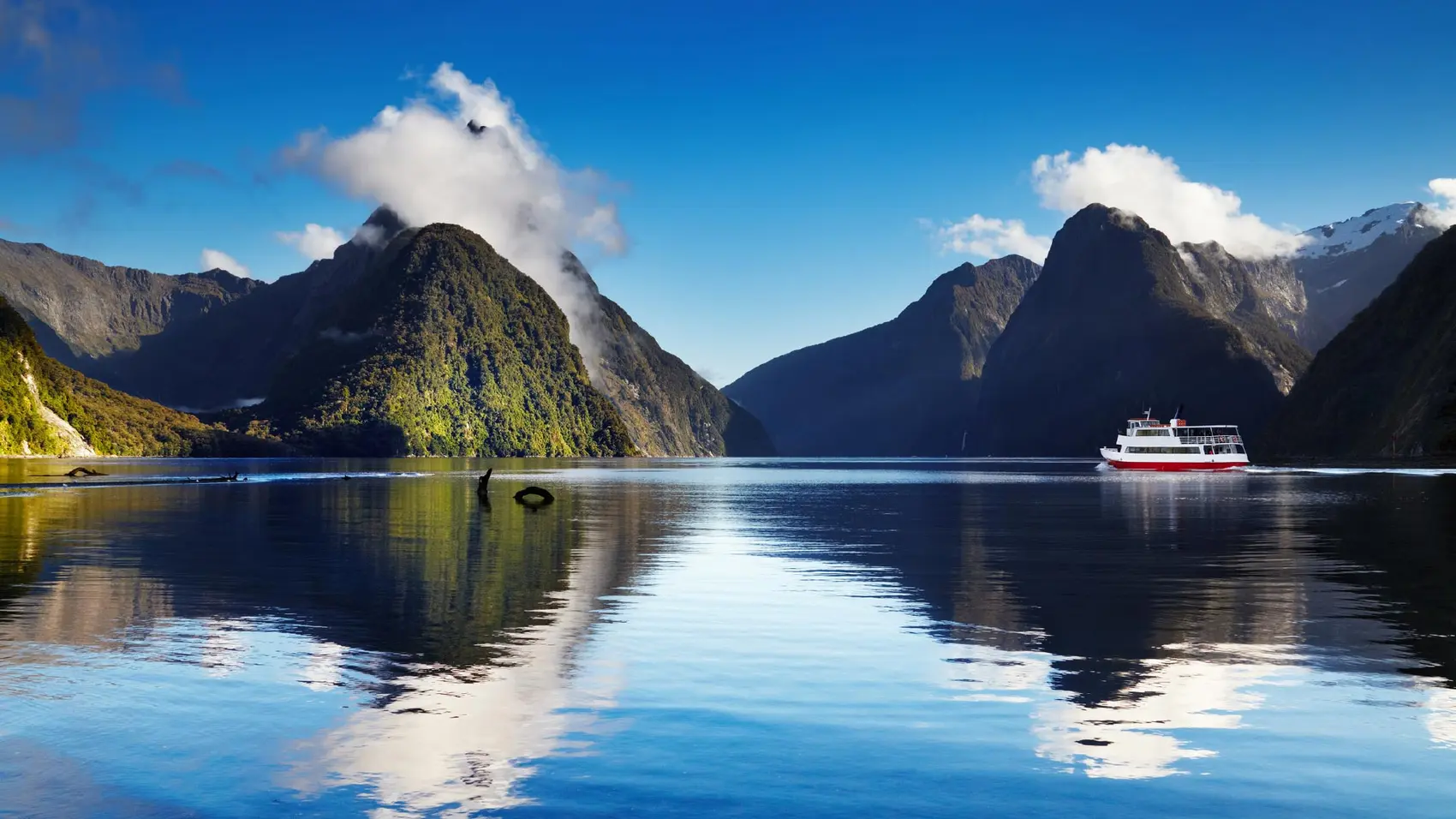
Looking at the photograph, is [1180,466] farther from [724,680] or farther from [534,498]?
[724,680]

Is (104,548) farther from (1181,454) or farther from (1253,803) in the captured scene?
(1181,454)

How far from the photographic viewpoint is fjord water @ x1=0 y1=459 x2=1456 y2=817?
13.1 metres

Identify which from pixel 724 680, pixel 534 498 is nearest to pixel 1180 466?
pixel 534 498

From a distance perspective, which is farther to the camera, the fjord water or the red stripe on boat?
the red stripe on boat

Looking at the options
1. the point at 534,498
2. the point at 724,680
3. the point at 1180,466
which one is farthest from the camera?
the point at 1180,466

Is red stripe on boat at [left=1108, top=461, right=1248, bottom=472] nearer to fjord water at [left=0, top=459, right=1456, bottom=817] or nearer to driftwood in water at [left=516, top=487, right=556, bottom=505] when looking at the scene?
driftwood in water at [left=516, top=487, right=556, bottom=505]

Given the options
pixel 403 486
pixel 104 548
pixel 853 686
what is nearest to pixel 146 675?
pixel 853 686

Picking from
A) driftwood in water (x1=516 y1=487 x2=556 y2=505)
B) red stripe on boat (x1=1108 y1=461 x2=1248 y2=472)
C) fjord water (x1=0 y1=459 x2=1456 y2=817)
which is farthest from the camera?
red stripe on boat (x1=1108 y1=461 x2=1248 y2=472)

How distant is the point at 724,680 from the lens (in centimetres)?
1997

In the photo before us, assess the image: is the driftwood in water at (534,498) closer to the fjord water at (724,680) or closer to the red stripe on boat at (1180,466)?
the fjord water at (724,680)

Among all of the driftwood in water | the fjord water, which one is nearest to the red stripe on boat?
the driftwood in water

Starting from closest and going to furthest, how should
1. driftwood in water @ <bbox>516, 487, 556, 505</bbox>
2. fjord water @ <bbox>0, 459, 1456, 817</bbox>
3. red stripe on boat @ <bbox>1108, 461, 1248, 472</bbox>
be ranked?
1. fjord water @ <bbox>0, 459, 1456, 817</bbox>
2. driftwood in water @ <bbox>516, 487, 556, 505</bbox>
3. red stripe on boat @ <bbox>1108, 461, 1248, 472</bbox>

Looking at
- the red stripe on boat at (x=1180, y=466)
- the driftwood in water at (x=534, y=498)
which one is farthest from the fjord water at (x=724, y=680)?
the red stripe on boat at (x=1180, y=466)

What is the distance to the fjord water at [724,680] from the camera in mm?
13133
